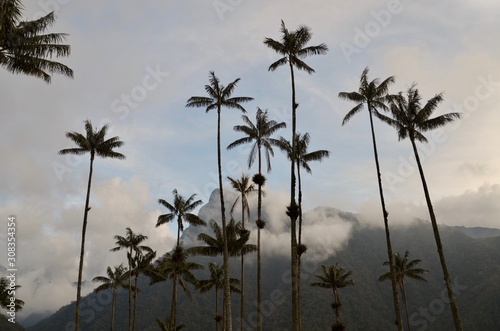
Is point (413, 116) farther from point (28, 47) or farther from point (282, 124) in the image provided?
point (28, 47)

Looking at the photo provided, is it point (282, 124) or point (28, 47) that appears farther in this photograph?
point (282, 124)

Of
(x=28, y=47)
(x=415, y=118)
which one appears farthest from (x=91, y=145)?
(x=415, y=118)

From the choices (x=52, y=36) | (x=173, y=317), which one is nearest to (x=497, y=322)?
(x=173, y=317)

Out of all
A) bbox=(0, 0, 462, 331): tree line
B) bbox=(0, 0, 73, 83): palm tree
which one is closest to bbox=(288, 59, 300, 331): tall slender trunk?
bbox=(0, 0, 462, 331): tree line

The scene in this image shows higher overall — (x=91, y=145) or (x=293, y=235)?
(x=91, y=145)

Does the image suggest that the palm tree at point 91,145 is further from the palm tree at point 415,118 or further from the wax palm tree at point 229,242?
the palm tree at point 415,118

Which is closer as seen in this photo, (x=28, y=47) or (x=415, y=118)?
(x=28, y=47)

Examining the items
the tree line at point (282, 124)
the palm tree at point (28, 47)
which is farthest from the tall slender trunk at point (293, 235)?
the palm tree at point (28, 47)

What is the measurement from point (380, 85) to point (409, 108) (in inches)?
126

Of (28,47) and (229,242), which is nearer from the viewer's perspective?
(28,47)

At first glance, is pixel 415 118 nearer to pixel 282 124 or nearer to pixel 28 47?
pixel 282 124

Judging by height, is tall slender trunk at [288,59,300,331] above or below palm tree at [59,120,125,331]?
below

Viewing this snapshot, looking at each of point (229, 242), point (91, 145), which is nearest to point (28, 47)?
point (91, 145)

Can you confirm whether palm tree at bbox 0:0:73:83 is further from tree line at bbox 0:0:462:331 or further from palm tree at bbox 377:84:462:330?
palm tree at bbox 377:84:462:330
